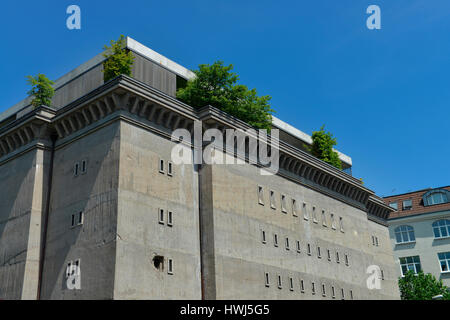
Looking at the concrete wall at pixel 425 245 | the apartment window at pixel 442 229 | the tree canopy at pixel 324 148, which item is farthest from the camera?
the apartment window at pixel 442 229

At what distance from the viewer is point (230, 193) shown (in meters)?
35.3

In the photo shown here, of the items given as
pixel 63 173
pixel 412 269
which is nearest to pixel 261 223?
pixel 63 173

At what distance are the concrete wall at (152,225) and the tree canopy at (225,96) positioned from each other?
25.3 ft

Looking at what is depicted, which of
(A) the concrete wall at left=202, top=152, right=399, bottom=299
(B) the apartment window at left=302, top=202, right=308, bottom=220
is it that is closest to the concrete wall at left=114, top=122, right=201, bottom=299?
(A) the concrete wall at left=202, top=152, right=399, bottom=299

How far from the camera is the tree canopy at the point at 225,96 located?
39938mm

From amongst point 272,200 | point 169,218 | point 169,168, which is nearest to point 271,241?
point 272,200

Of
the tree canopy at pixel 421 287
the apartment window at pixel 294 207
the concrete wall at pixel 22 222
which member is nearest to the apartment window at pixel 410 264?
the tree canopy at pixel 421 287

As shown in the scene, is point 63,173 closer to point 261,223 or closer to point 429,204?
point 261,223

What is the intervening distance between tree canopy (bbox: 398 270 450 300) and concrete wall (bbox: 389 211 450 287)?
3.84 meters

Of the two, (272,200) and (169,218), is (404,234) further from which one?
(169,218)

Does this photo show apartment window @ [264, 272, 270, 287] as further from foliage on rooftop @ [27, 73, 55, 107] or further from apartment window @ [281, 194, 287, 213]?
foliage on rooftop @ [27, 73, 55, 107]

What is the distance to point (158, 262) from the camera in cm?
3008

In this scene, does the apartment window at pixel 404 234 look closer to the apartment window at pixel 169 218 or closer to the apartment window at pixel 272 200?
the apartment window at pixel 272 200

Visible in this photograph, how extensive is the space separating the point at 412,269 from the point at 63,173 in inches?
2028
